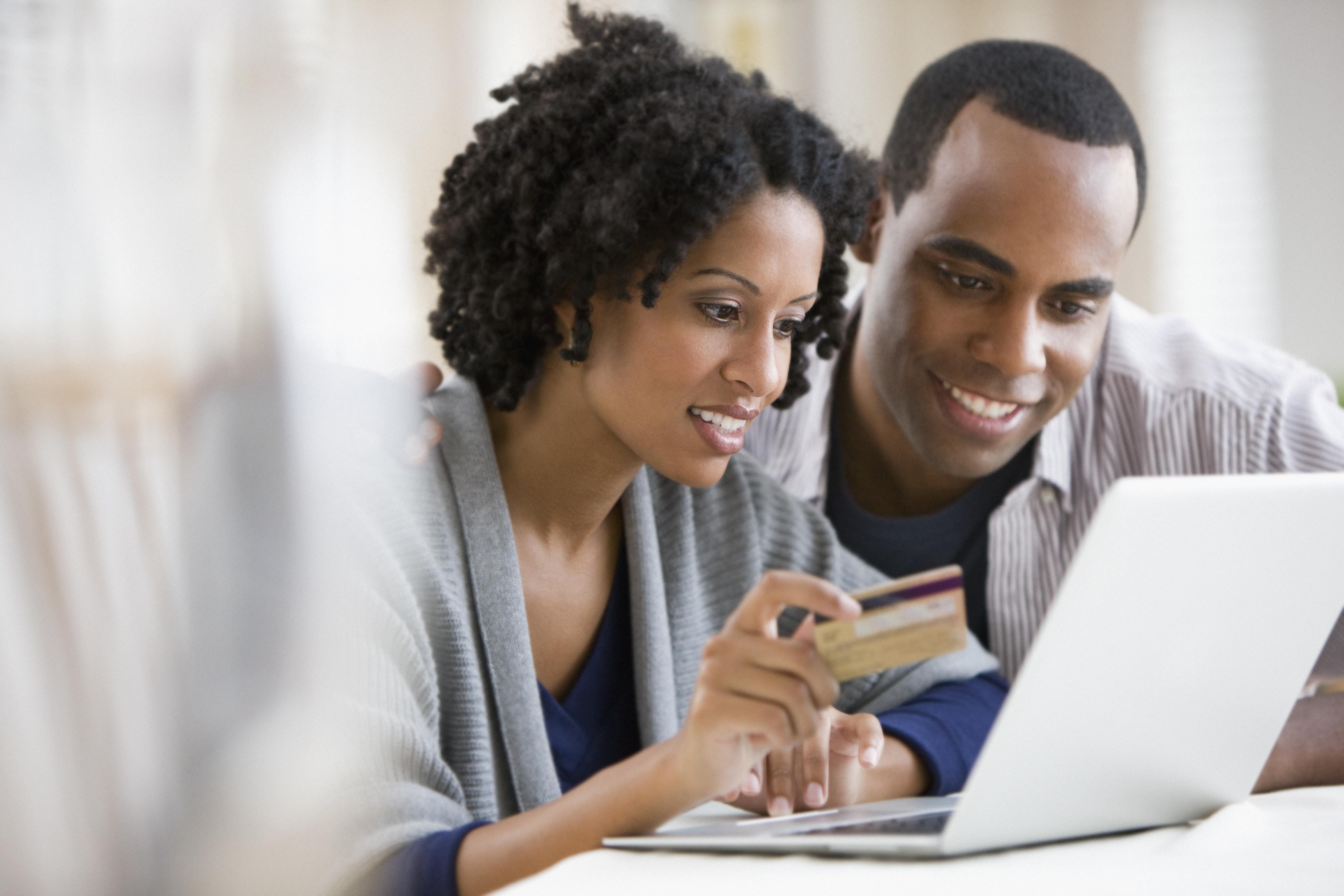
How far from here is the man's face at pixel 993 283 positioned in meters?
1.33

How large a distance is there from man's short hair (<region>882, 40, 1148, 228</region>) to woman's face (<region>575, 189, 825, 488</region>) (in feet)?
1.36

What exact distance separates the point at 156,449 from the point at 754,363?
2.07 feet

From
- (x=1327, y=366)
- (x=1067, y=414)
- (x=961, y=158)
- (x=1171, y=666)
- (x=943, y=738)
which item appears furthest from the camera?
(x=1327, y=366)

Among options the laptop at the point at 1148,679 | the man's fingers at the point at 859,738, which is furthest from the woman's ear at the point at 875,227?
the laptop at the point at 1148,679

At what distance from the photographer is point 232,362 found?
1.81ft

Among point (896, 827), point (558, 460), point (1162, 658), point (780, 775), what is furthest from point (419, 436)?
point (1162, 658)

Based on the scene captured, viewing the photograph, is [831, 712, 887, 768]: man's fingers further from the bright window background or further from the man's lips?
the bright window background

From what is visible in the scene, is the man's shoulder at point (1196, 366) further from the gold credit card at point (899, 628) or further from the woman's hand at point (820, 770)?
the gold credit card at point (899, 628)

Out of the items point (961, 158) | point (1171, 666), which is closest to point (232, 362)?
point (1171, 666)

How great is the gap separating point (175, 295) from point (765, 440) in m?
1.17

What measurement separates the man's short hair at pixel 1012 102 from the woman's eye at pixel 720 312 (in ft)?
1.62

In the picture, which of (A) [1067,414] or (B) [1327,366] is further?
(B) [1327,366]

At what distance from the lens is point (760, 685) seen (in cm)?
75

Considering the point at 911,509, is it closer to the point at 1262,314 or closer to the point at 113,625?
the point at 113,625
